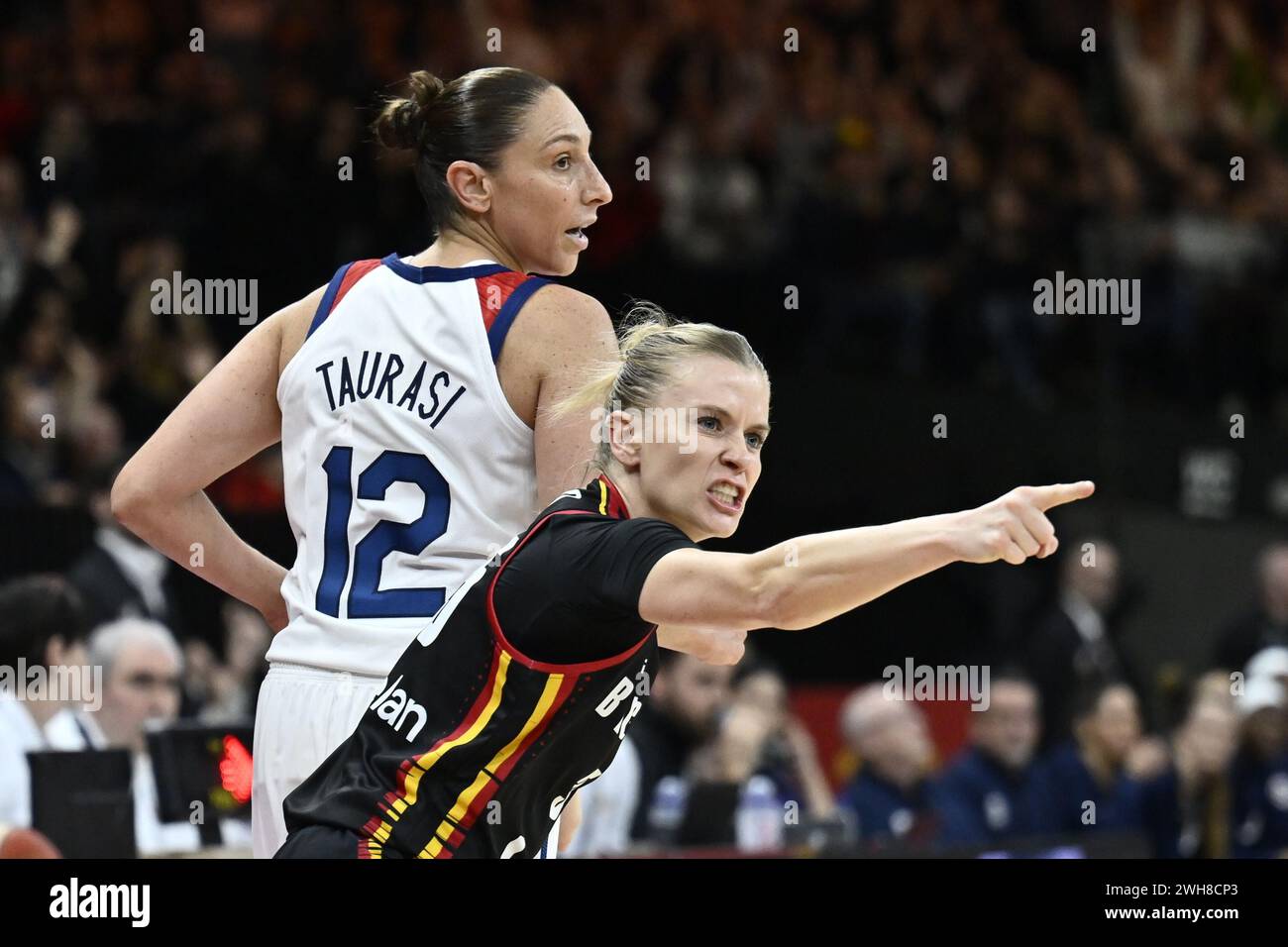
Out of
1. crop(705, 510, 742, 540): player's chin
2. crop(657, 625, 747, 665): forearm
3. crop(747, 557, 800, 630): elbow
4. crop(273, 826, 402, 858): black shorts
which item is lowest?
crop(273, 826, 402, 858): black shorts

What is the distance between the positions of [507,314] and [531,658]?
33.8 inches

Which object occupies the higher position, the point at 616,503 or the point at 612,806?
the point at 616,503

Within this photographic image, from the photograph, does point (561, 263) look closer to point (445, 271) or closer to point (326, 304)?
point (445, 271)

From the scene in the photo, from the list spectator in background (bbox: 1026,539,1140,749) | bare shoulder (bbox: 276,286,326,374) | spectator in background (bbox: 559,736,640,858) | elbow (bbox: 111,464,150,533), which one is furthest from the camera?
spectator in background (bbox: 1026,539,1140,749)

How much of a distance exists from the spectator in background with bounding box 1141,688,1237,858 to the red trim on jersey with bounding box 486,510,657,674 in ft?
19.3

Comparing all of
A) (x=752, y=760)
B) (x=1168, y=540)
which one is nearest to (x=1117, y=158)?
(x=1168, y=540)

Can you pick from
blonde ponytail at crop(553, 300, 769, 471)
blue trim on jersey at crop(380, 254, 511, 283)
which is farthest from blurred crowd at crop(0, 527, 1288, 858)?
blonde ponytail at crop(553, 300, 769, 471)

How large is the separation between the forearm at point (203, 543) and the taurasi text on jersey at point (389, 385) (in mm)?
457

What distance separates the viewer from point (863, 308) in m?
12.3

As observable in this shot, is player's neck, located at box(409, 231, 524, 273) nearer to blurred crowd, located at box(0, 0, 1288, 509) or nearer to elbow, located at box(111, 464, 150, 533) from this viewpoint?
elbow, located at box(111, 464, 150, 533)

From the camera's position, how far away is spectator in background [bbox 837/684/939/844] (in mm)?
8172

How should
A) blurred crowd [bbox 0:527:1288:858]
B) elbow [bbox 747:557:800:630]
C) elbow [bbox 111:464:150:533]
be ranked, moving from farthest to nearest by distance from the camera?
blurred crowd [bbox 0:527:1288:858]
elbow [bbox 111:464:150:533]
elbow [bbox 747:557:800:630]

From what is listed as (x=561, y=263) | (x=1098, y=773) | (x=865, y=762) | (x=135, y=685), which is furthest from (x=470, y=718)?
(x=1098, y=773)

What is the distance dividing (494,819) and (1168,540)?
33.5 ft
